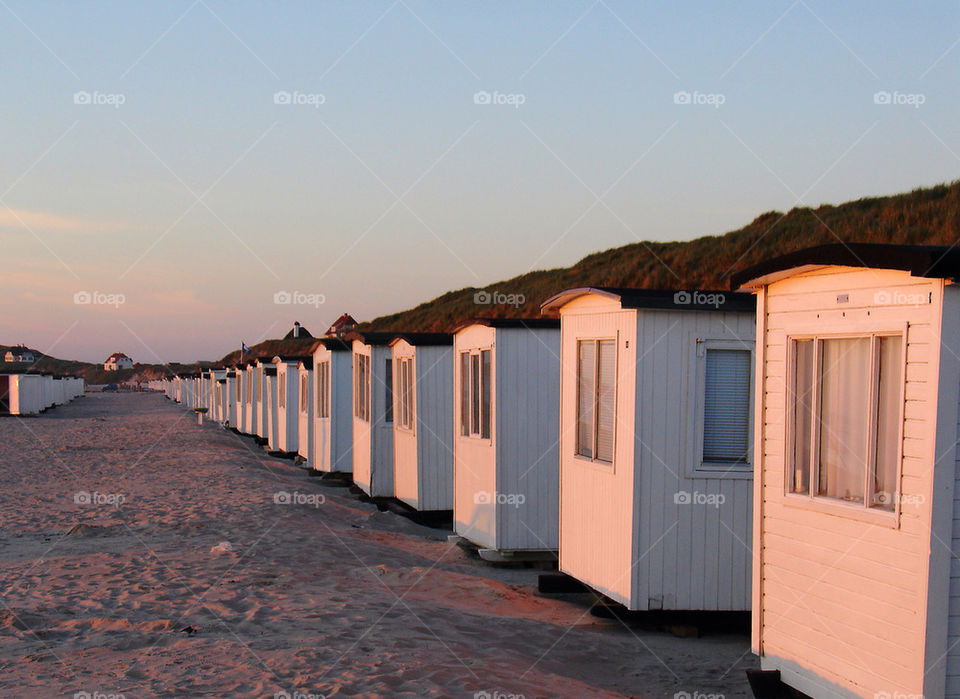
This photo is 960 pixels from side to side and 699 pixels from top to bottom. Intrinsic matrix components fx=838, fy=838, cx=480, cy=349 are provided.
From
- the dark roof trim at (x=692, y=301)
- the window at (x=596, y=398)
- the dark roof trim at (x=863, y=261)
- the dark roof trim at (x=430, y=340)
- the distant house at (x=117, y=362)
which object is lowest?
the distant house at (x=117, y=362)

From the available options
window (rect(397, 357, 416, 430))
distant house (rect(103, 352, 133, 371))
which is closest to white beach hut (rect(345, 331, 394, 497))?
window (rect(397, 357, 416, 430))

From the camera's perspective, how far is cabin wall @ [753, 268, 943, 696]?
15.6 ft

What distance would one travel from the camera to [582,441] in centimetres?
874

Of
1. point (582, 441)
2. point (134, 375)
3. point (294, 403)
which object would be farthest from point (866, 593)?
point (134, 375)

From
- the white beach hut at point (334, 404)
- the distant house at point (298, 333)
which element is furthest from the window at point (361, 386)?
the distant house at point (298, 333)

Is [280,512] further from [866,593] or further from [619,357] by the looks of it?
[866,593]

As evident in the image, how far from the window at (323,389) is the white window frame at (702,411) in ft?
37.2

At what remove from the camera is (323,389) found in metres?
18.7

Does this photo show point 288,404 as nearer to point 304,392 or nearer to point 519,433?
point 304,392

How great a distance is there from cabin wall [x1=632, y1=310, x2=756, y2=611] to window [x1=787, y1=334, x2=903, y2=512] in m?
1.79

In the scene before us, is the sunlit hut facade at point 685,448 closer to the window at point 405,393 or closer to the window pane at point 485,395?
the window pane at point 485,395

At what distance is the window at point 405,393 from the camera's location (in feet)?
44.5

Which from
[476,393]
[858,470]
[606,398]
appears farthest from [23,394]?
[858,470]

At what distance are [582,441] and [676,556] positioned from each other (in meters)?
1.58
